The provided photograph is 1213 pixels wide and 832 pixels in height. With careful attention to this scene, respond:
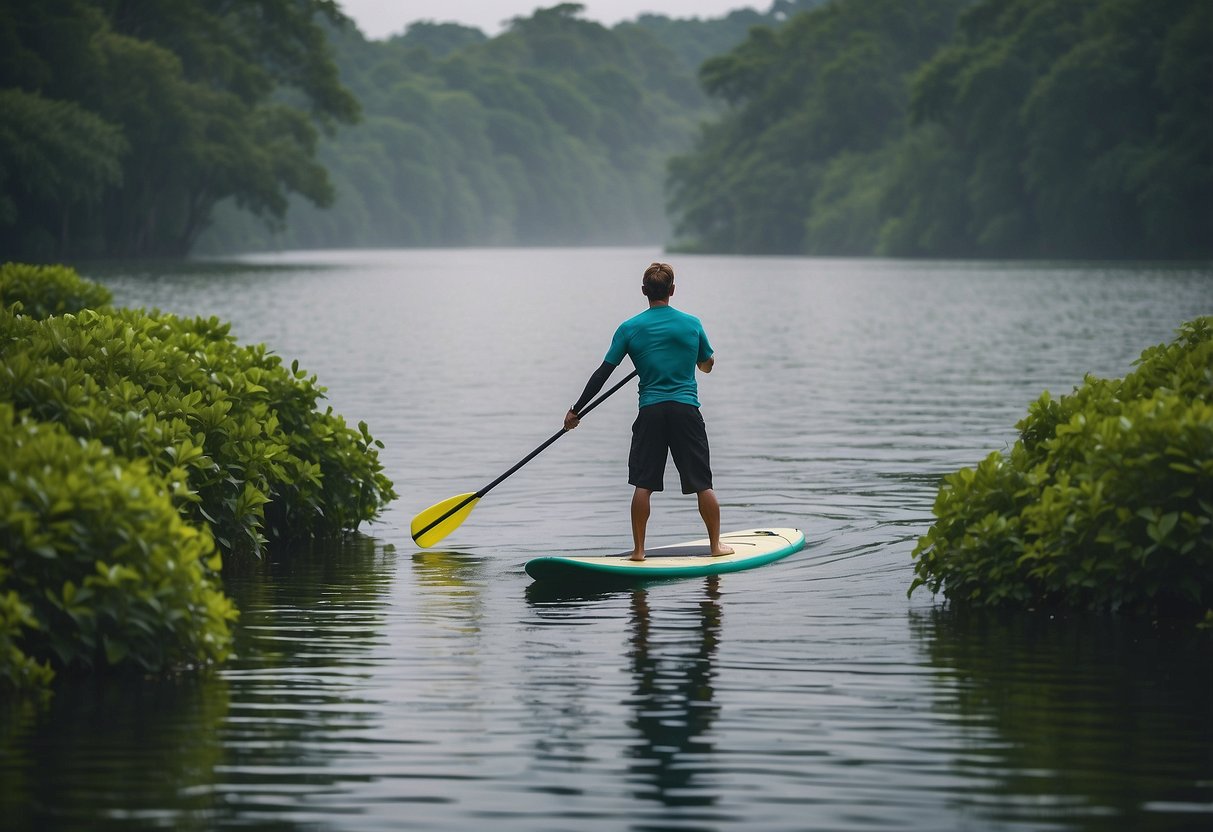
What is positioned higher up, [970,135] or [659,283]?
[970,135]

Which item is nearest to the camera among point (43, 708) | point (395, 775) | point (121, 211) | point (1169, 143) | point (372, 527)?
point (395, 775)

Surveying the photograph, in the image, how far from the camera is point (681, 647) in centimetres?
941

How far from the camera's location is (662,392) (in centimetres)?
1203

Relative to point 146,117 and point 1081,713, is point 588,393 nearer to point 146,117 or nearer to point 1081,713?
point 1081,713

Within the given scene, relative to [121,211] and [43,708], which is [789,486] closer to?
[43,708]

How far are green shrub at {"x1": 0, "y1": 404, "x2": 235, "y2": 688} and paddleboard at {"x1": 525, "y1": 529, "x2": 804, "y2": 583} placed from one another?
3.23 m

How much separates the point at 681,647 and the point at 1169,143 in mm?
83873

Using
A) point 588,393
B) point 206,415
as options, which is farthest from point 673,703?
point 206,415

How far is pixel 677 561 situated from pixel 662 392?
1.08 metres

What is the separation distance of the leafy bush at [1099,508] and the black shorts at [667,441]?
67.9 inches

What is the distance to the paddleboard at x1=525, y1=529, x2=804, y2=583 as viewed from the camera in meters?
11.3

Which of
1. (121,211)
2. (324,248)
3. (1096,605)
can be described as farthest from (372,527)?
(324,248)

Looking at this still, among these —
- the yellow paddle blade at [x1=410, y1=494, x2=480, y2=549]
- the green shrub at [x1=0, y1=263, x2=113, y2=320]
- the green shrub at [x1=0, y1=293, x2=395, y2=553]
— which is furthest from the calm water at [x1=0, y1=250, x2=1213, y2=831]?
the green shrub at [x1=0, y1=263, x2=113, y2=320]

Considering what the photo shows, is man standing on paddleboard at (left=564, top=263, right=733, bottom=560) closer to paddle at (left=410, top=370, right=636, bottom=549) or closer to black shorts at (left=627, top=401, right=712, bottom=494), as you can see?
black shorts at (left=627, top=401, right=712, bottom=494)
